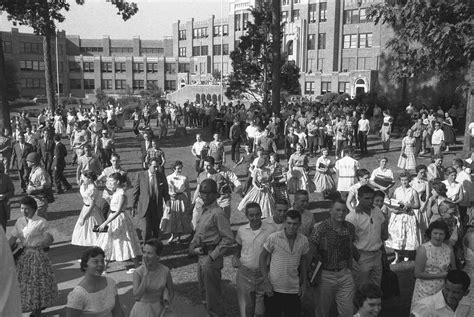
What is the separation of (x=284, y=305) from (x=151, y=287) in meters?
1.59

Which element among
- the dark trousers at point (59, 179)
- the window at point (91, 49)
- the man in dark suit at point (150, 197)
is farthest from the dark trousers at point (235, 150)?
the window at point (91, 49)

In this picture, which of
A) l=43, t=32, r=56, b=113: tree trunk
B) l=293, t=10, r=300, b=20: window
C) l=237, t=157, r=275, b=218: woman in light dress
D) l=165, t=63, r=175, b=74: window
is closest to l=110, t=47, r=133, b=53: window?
l=165, t=63, r=175, b=74: window

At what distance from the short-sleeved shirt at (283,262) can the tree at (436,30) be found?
11374 millimetres

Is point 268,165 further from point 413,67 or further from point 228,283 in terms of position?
point 413,67

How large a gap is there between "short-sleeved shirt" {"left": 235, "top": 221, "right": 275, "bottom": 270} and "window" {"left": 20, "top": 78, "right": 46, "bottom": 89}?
85671mm

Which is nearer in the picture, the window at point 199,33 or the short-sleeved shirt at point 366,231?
the short-sleeved shirt at point 366,231

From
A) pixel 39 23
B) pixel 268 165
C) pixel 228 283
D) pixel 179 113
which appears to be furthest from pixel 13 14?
pixel 228 283

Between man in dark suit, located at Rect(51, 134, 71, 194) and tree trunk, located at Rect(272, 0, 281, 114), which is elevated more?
tree trunk, located at Rect(272, 0, 281, 114)

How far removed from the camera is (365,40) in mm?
59156

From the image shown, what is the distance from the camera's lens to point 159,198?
9.73m

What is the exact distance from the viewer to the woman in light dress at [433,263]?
5742 millimetres

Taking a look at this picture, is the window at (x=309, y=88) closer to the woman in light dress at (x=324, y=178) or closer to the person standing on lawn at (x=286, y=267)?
the woman in light dress at (x=324, y=178)

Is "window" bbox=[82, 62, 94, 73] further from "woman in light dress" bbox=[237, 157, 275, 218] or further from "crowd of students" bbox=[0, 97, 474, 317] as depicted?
"woman in light dress" bbox=[237, 157, 275, 218]

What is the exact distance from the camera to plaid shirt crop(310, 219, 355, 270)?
19.5 feet
